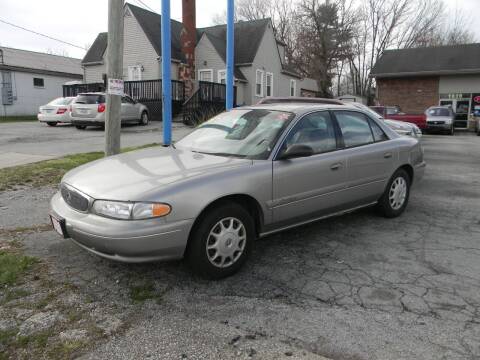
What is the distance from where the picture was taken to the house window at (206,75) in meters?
26.4

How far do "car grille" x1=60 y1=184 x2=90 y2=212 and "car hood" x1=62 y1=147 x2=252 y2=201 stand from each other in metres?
0.05

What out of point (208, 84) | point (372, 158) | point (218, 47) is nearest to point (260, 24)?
point (218, 47)

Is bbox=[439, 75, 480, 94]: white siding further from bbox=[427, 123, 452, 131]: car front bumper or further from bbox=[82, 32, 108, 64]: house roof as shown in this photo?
bbox=[82, 32, 108, 64]: house roof

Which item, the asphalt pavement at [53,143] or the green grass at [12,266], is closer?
the green grass at [12,266]

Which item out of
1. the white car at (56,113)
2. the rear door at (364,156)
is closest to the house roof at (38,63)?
the white car at (56,113)

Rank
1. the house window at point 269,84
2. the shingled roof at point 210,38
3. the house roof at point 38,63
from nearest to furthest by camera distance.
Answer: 1. the shingled roof at point 210,38
2. the house roof at point 38,63
3. the house window at point 269,84

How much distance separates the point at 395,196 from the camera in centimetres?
555

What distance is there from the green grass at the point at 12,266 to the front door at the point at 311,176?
2.32 metres

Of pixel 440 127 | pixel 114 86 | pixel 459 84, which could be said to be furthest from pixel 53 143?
pixel 459 84

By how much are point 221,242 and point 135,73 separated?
23.0 meters

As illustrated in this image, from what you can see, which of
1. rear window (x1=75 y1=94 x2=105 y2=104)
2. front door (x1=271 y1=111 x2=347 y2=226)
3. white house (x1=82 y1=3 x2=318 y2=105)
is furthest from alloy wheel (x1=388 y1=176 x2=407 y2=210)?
white house (x1=82 y1=3 x2=318 y2=105)

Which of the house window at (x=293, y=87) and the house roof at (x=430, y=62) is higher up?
the house roof at (x=430, y=62)

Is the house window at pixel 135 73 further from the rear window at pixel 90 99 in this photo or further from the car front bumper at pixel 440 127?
Answer: the car front bumper at pixel 440 127

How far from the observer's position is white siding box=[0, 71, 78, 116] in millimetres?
29000
